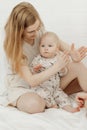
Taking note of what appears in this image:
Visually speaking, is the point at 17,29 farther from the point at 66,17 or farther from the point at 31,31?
the point at 66,17

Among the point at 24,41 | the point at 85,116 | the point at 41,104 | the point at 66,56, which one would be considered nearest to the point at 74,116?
the point at 85,116

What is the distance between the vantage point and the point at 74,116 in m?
1.54

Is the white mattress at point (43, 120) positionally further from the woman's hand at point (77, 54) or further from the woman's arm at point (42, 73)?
the woman's hand at point (77, 54)

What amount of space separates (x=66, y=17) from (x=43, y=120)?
0.75 meters

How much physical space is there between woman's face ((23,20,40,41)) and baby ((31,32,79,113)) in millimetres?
49

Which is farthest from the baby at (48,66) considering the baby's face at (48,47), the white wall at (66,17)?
the white wall at (66,17)

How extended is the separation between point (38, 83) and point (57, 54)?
7.2 inches

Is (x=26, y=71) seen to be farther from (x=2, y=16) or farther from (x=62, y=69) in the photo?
(x=2, y=16)

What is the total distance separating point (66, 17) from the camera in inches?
79.7

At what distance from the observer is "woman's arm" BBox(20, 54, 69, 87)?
1.62 metres

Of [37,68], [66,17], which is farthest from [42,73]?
[66,17]

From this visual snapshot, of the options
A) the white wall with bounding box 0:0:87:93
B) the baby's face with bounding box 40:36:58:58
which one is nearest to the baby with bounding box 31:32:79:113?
the baby's face with bounding box 40:36:58:58

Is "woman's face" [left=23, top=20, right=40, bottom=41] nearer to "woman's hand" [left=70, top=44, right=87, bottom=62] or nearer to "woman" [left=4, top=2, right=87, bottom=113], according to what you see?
"woman" [left=4, top=2, right=87, bottom=113]

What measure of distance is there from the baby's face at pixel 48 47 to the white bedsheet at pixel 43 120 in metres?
0.27
